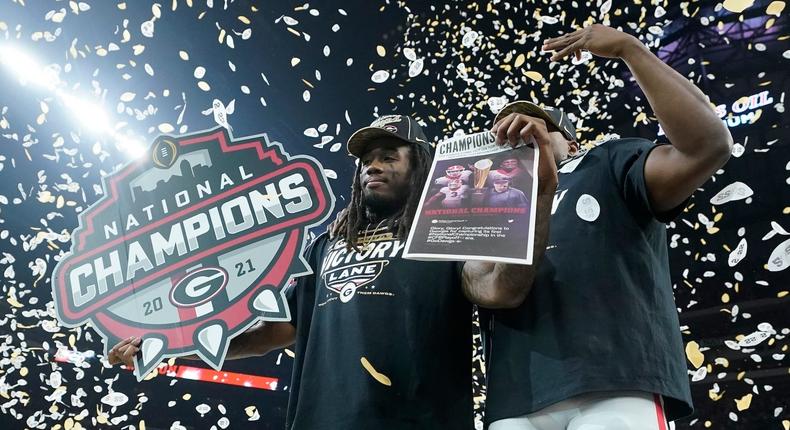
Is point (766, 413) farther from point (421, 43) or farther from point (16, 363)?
point (16, 363)

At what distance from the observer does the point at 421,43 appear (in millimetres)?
2883

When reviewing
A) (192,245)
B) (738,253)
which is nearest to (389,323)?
(192,245)

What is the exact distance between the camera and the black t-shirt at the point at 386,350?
47.6 inches

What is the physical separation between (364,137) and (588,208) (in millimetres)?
613

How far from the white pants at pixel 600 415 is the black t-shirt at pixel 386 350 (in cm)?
18

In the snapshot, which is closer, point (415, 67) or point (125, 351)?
point (125, 351)

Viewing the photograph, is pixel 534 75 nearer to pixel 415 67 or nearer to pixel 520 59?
pixel 520 59

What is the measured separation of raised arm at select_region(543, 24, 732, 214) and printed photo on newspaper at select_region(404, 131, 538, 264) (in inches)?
9.6

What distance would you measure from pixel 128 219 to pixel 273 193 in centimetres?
39

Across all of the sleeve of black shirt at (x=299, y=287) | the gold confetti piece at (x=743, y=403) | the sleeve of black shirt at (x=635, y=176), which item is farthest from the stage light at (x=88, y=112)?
the gold confetti piece at (x=743, y=403)

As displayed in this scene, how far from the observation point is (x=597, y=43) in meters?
1.21

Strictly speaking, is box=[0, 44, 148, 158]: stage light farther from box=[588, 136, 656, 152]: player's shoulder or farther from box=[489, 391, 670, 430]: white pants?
box=[489, 391, 670, 430]: white pants

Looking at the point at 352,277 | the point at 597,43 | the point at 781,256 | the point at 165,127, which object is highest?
the point at 165,127

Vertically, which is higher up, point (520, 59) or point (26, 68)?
point (520, 59)
